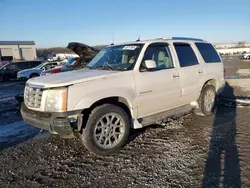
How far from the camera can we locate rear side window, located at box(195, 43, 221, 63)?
5855 mm

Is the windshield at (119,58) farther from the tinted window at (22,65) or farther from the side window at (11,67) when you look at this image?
the side window at (11,67)

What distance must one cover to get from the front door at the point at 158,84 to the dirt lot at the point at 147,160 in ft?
2.11

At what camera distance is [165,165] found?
3.50m

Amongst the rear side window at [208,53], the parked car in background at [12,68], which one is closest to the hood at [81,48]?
the rear side window at [208,53]

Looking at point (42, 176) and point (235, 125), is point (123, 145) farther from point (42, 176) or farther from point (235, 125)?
point (235, 125)

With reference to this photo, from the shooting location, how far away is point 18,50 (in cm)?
6400

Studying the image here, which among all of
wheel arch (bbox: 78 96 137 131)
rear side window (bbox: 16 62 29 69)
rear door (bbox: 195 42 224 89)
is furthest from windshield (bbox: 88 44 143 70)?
rear side window (bbox: 16 62 29 69)

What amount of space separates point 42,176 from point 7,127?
3.03 m

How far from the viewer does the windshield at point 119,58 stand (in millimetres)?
4426

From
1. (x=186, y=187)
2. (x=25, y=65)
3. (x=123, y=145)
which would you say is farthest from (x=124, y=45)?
(x=25, y=65)

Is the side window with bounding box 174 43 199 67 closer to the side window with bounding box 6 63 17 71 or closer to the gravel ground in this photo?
the gravel ground

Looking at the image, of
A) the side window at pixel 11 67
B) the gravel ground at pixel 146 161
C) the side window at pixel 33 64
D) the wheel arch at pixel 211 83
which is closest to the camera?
the gravel ground at pixel 146 161

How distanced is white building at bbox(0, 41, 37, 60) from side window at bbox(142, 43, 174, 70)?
64.9m

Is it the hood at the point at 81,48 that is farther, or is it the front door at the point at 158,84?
the hood at the point at 81,48
